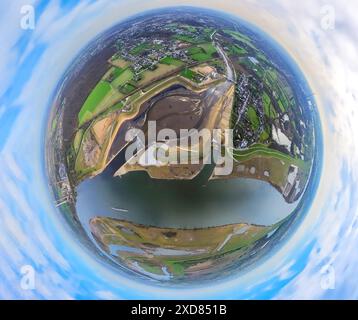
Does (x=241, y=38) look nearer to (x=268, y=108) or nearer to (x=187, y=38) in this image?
(x=187, y=38)

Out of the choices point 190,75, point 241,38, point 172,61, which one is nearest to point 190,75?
point 190,75

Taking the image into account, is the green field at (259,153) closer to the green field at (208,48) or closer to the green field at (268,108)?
the green field at (268,108)

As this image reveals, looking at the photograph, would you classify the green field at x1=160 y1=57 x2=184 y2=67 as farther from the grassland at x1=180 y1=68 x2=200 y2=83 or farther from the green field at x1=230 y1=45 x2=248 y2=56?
the green field at x1=230 y1=45 x2=248 y2=56

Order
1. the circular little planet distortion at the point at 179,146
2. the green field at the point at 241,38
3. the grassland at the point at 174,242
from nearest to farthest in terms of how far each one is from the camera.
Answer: the circular little planet distortion at the point at 179,146 < the grassland at the point at 174,242 < the green field at the point at 241,38

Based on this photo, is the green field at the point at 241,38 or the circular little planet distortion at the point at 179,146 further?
the green field at the point at 241,38

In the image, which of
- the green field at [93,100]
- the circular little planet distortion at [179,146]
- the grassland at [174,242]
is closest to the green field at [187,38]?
the circular little planet distortion at [179,146]

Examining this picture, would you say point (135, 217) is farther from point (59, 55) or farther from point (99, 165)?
point (59, 55)

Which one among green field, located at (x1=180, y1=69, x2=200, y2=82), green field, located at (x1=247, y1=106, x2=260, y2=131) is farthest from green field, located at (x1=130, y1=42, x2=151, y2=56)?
green field, located at (x1=247, y1=106, x2=260, y2=131)

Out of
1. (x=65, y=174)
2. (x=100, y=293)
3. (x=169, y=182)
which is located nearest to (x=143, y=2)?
(x=65, y=174)

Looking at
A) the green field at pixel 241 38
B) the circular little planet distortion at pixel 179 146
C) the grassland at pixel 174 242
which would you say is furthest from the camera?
the green field at pixel 241 38
